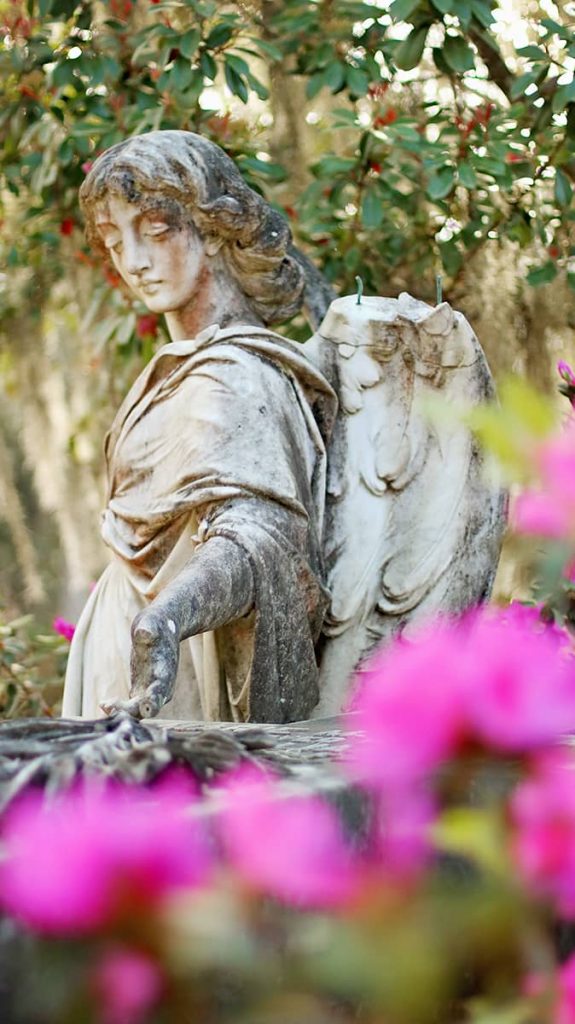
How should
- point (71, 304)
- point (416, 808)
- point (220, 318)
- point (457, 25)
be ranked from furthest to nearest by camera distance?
point (71, 304) < point (457, 25) < point (220, 318) < point (416, 808)

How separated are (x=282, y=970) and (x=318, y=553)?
9.06ft

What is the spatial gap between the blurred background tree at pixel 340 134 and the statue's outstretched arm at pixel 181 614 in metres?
2.20

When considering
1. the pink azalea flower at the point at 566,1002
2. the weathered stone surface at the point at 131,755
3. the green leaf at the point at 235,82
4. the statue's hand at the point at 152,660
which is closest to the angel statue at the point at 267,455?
the statue's hand at the point at 152,660

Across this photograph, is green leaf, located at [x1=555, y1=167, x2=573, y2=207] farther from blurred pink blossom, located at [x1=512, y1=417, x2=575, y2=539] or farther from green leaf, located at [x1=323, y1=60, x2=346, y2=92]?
blurred pink blossom, located at [x1=512, y1=417, x2=575, y2=539]

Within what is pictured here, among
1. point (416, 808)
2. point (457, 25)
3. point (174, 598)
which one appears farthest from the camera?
point (457, 25)

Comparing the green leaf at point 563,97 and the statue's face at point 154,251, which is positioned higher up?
the green leaf at point 563,97

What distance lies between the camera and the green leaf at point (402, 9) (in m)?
4.92

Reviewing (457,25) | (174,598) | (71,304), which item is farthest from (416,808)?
(71,304)

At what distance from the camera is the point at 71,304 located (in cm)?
725

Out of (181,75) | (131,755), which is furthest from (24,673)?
(131,755)

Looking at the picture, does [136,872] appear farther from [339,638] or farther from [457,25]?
[457,25]

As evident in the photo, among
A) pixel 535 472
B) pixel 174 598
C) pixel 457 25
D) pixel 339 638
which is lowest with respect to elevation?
pixel 339 638

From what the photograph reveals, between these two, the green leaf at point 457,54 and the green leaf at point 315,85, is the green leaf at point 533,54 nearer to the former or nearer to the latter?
the green leaf at point 457,54

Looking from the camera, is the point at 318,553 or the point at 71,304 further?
the point at 71,304
